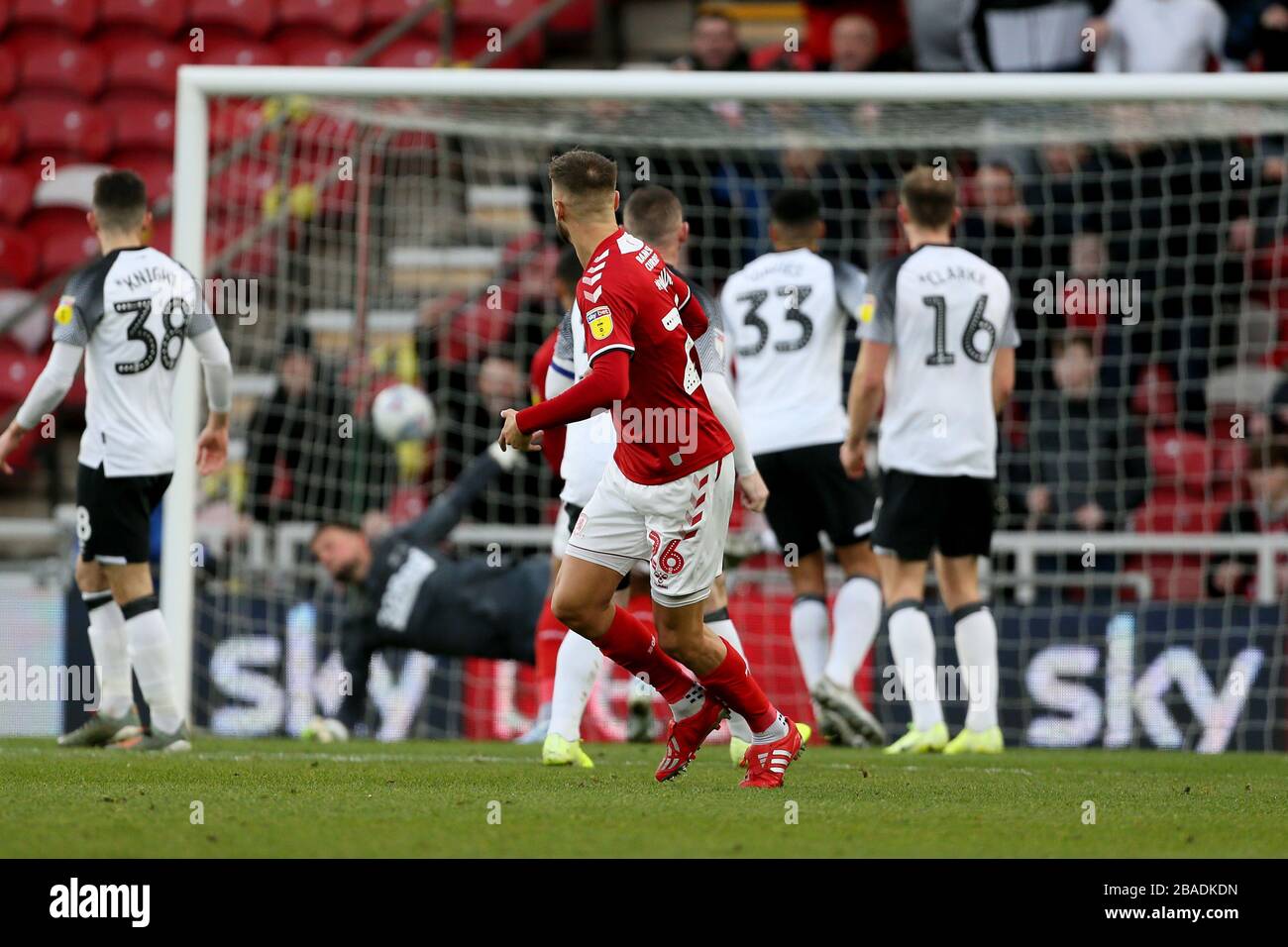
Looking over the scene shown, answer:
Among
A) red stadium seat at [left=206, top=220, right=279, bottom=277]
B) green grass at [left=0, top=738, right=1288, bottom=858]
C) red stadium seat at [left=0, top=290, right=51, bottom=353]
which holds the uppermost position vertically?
red stadium seat at [left=206, top=220, right=279, bottom=277]

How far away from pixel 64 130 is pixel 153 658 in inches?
307

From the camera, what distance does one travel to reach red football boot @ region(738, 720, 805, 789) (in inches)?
215

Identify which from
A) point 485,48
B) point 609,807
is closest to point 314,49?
point 485,48

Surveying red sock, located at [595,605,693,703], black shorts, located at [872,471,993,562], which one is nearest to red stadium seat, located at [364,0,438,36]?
black shorts, located at [872,471,993,562]

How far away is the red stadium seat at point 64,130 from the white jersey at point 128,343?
710 centimetres

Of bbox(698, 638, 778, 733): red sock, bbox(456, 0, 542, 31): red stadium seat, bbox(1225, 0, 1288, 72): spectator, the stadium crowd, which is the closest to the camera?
bbox(698, 638, 778, 733): red sock

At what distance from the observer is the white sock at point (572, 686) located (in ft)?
21.2

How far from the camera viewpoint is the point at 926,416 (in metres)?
7.61

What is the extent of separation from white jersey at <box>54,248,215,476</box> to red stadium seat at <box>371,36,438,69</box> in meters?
6.73

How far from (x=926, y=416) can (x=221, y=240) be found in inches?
270

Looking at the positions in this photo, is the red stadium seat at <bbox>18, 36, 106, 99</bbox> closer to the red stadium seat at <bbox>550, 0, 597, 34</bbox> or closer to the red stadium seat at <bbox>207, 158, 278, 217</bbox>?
the red stadium seat at <bbox>207, 158, 278, 217</bbox>

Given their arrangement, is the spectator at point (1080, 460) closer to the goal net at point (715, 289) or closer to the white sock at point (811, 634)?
the goal net at point (715, 289)

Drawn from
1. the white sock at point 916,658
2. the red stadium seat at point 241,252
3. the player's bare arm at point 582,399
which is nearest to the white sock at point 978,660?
the white sock at point 916,658
